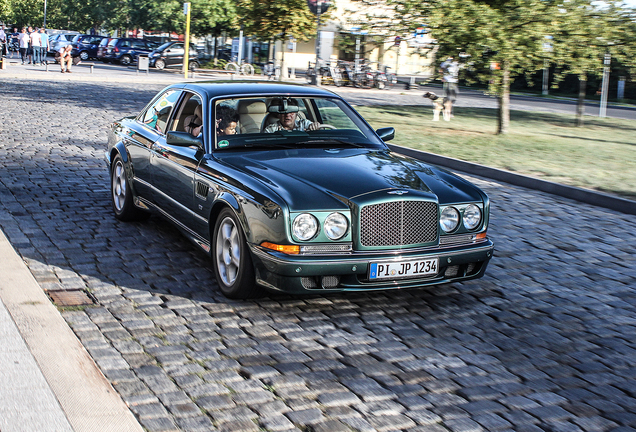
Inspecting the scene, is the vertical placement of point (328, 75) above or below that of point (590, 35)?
below

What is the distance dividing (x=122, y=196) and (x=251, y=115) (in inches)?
82.7

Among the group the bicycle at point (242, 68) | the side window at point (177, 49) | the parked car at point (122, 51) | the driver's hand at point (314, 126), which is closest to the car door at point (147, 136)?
the driver's hand at point (314, 126)

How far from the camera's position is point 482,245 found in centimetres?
548

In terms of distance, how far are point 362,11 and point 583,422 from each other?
51.2 feet

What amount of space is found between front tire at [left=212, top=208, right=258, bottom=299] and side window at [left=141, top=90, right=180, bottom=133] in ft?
5.60

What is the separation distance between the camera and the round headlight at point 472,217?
17.7ft

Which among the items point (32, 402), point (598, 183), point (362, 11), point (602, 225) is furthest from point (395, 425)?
point (362, 11)

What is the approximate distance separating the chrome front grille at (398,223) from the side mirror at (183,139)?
172 cm

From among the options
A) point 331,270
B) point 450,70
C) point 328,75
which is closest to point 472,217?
point 331,270

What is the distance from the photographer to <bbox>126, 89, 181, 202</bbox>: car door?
6.89 meters

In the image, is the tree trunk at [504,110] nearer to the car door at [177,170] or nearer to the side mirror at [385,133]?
the side mirror at [385,133]

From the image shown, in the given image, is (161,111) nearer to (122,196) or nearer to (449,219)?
(122,196)

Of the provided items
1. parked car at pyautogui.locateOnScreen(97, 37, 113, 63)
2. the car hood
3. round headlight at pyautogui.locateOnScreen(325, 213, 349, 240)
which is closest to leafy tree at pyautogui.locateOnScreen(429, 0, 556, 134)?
the car hood

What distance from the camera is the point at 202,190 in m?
5.77
